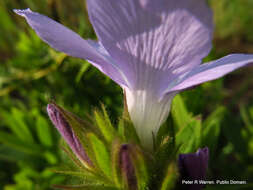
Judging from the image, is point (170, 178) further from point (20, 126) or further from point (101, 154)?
point (20, 126)

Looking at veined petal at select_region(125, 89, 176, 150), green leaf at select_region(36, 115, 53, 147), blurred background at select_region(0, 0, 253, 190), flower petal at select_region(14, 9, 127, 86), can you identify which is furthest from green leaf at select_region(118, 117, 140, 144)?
green leaf at select_region(36, 115, 53, 147)

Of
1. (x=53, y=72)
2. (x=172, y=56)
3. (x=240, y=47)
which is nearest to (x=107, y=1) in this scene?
(x=172, y=56)

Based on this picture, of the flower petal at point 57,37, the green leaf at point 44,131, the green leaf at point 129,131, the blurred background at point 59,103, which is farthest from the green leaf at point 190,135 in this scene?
the green leaf at point 44,131

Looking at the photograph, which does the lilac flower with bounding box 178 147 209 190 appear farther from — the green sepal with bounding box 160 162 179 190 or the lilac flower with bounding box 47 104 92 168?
the lilac flower with bounding box 47 104 92 168

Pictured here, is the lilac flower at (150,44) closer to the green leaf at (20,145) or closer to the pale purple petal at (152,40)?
the pale purple petal at (152,40)

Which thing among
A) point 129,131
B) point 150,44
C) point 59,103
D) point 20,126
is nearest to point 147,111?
point 129,131
